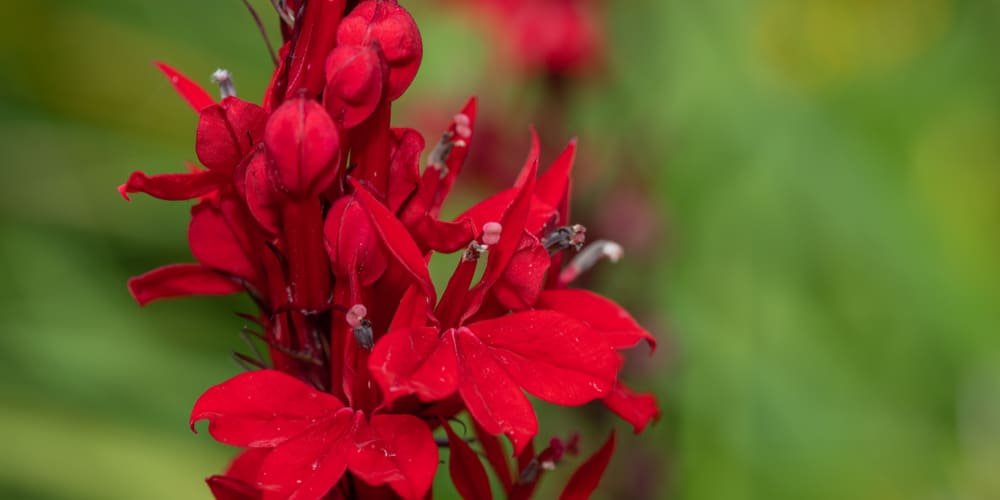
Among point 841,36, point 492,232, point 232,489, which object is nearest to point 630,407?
point 492,232

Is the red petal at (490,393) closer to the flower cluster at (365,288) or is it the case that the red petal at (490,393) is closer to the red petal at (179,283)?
the flower cluster at (365,288)

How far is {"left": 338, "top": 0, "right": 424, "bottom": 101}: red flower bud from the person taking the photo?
2.01ft

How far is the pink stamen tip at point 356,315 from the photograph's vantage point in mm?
607

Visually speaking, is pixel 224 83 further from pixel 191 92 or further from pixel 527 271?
pixel 527 271

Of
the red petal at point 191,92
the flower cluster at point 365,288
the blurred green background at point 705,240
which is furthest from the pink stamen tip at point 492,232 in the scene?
the blurred green background at point 705,240

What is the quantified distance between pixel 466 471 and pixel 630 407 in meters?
0.12

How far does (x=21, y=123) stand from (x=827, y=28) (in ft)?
6.74

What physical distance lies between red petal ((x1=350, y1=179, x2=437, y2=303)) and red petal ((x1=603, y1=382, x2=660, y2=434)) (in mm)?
152

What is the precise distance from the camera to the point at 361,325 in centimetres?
61

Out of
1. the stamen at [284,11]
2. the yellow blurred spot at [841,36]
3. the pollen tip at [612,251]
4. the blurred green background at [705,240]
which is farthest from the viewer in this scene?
the yellow blurred spot at [841,36]

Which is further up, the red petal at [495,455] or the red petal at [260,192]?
the red petal at [260,192]

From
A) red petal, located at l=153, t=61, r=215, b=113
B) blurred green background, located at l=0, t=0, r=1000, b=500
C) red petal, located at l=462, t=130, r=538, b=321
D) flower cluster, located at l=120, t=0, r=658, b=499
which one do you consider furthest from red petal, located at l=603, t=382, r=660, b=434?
blurred green background, located at l=0, t=0, r=1000, b=500

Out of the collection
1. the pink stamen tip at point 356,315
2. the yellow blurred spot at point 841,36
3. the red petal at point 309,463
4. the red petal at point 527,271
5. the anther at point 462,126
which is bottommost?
the yellow blurred spot at point 841,36

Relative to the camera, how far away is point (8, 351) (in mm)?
1958
